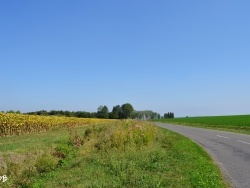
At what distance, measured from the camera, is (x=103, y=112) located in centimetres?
13488

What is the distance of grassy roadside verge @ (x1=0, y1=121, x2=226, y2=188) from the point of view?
36.6ft

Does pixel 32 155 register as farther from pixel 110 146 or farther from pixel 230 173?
pixel 230 173

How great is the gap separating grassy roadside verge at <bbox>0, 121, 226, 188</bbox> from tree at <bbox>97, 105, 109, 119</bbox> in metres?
110

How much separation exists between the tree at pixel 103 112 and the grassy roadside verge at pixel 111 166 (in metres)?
110

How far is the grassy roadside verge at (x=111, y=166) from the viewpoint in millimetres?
11141

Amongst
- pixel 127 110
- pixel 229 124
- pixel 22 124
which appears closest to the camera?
pixel 22 124

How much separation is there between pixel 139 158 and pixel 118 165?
5.70ft

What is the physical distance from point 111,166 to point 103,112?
121 metres

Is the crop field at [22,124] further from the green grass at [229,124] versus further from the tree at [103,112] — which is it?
the tree at [103,112]

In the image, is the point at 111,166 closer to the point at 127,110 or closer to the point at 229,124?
the point at 229,124

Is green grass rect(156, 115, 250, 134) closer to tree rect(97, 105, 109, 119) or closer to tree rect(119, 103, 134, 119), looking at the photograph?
tree rect(97, 105, 109, 119)

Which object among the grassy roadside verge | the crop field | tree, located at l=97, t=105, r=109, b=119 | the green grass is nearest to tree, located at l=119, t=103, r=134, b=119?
tree, located at l=97, t=105, r=109, b=119

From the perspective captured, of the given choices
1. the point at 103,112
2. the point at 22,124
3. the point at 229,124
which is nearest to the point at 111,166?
the point at 22,124

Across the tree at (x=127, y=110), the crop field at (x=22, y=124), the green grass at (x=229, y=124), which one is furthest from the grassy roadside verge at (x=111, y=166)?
the tree at (x=127, y=110)
